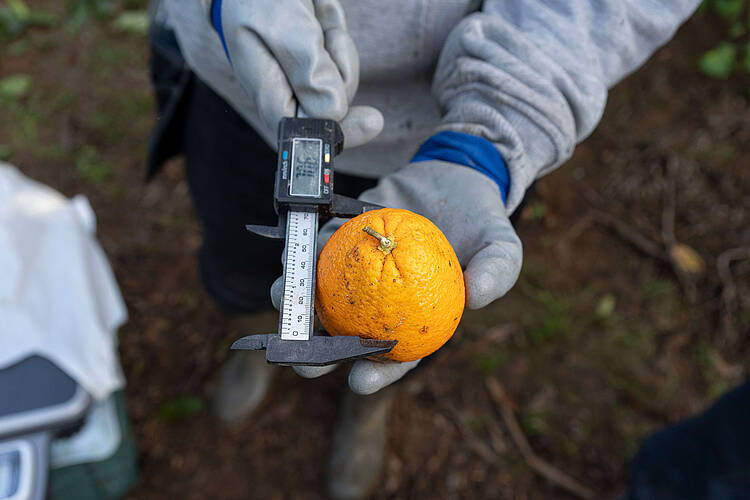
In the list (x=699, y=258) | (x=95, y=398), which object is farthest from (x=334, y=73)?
(x=699, y=258)

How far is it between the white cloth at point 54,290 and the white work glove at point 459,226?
1518mm

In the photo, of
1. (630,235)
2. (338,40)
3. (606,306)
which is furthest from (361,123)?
(630,235)

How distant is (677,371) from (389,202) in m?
2.90

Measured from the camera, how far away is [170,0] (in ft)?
6.46

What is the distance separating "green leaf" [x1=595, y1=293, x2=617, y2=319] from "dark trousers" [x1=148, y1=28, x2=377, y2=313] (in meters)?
2.27

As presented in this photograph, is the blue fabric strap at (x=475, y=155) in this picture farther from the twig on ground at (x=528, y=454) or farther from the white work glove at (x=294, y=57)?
the twig on ground at (x=528, y=454)

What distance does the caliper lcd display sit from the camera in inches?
65.7

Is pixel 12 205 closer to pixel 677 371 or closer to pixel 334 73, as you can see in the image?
pixel 334 73

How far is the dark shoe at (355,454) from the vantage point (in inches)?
128

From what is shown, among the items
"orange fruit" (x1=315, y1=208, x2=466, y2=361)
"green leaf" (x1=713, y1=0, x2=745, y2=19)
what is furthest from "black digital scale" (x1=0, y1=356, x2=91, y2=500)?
"green leaf" (x1=713, y1=0, x2=745, y2=19)

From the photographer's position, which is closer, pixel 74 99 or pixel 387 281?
pixel 387 281

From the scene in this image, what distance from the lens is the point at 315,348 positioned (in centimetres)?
151

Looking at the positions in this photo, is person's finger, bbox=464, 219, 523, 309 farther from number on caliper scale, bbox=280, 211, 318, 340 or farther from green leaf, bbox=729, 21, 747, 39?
green leaf, bbox=729, 21, 747, 39

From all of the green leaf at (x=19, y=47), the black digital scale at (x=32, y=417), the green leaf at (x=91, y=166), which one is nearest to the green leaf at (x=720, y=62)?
the green leaf at (x=91, y=166)
